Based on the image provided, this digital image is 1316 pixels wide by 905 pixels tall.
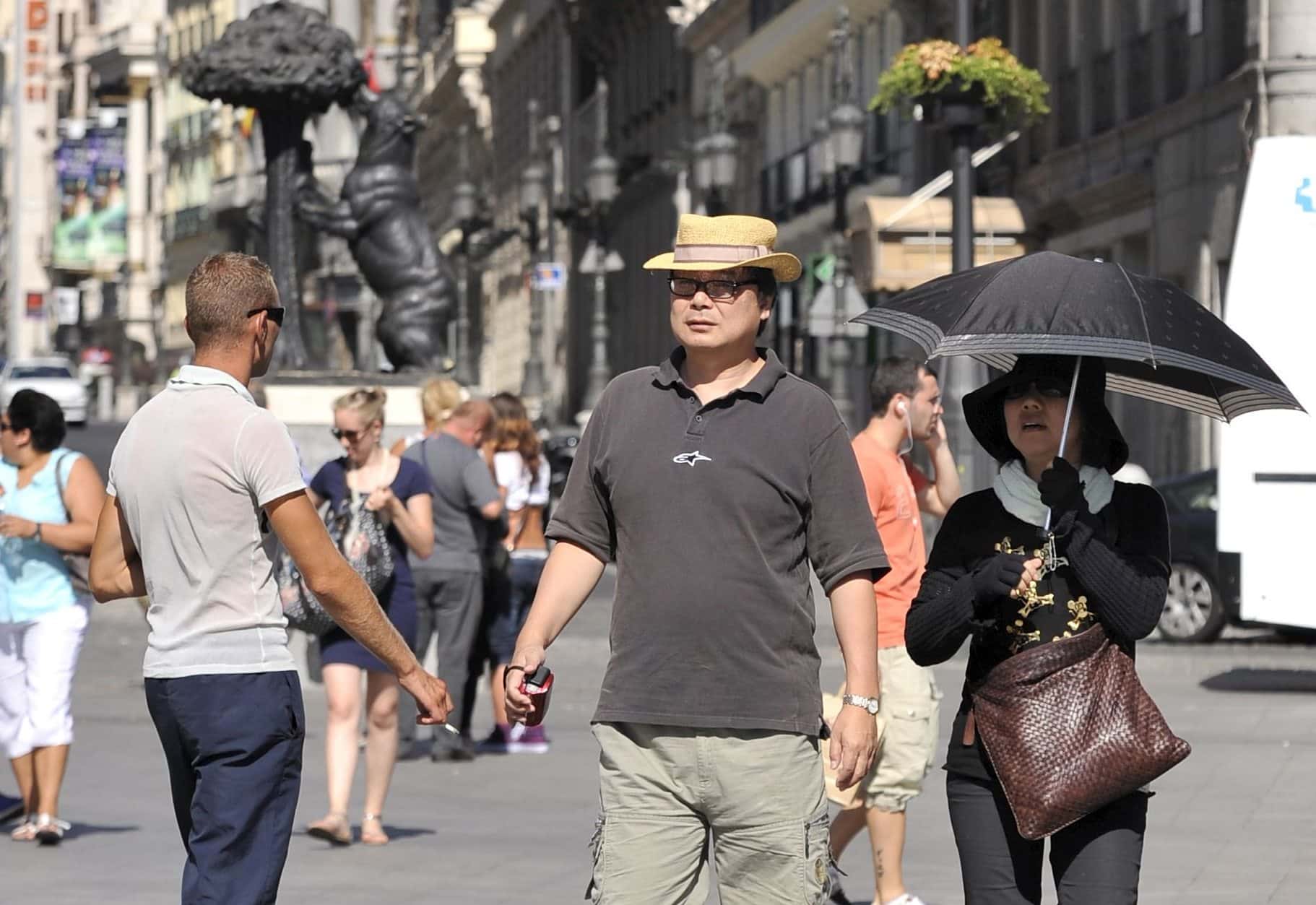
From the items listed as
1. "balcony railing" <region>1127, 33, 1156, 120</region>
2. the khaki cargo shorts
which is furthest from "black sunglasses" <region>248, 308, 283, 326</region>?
"balcony railing" <region>1127, 33, 1156, 120</region>

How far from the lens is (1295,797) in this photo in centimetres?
1216

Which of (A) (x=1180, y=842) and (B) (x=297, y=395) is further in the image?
(B) (x=297, y=395)

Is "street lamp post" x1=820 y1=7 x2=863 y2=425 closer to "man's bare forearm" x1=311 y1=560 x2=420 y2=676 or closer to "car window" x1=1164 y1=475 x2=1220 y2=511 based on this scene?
"car window" x1=1164 y1=475 x2=1220 y2=511

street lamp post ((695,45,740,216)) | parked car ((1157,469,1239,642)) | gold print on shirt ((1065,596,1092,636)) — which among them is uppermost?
street lamp post ((695,45,740,216))

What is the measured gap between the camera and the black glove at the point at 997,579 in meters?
→ 5.90

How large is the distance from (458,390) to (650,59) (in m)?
48.1

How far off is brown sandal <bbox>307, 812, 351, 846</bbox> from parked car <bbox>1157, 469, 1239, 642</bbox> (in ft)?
32.9

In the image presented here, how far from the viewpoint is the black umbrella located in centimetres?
611

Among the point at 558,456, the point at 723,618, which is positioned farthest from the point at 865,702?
the point at 558,456

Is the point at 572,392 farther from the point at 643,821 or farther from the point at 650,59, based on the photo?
the point at 643,821

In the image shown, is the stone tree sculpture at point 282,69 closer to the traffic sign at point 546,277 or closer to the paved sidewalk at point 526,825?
the paved sidewalk at point 526,825

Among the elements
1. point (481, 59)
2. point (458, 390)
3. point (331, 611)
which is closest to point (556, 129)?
point (481, 59)

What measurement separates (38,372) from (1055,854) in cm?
6474

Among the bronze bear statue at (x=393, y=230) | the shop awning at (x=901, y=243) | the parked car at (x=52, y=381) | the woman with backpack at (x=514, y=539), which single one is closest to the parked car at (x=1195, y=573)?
the bronze bear statue at (x=393, y=230)
